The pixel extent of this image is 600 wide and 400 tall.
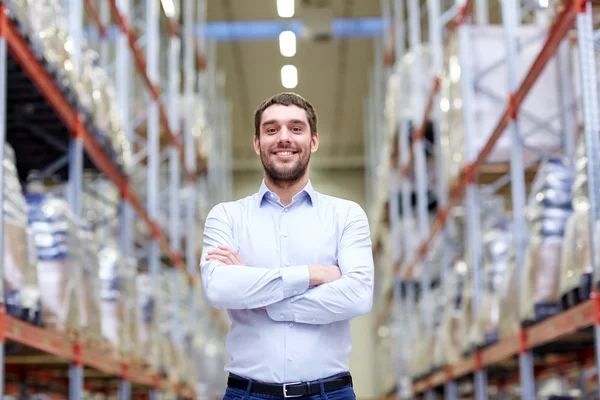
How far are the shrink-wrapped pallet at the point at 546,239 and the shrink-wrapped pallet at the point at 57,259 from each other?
296 centimetres

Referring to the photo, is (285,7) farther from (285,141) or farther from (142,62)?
(285,141)

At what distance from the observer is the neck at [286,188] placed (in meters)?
2.86

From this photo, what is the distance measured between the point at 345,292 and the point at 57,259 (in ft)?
13.9

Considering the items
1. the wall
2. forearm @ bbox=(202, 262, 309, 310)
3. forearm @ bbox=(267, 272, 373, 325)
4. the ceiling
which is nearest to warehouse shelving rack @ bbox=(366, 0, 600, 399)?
forearm @ bbox=(267, 272, 373, 325)

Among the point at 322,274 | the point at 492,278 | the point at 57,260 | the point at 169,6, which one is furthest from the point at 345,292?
the point at 169,6

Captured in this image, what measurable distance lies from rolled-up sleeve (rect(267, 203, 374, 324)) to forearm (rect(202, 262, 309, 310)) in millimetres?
38

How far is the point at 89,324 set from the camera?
7312 mm

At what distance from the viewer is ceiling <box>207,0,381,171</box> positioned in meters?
19.7

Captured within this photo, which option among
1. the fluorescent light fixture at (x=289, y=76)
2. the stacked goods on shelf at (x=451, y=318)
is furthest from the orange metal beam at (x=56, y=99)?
the fluorescent light fixture at (x=289, y=76)

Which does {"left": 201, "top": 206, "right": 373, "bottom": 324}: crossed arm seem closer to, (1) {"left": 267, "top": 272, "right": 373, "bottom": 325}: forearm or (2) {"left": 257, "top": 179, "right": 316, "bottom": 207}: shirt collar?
(1) {"left": 267, "top": 272, "right": 373, "bottom": 325}: forearm

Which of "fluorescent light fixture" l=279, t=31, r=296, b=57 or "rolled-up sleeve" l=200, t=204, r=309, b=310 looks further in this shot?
"fluorescent light fixture" l=279, t=31, r=296, b=57

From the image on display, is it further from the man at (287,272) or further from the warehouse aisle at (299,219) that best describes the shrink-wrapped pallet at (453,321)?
the man at (287,272)

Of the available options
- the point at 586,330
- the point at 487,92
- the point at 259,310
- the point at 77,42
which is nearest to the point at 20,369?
the point at 77,42

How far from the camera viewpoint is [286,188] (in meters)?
2.88
